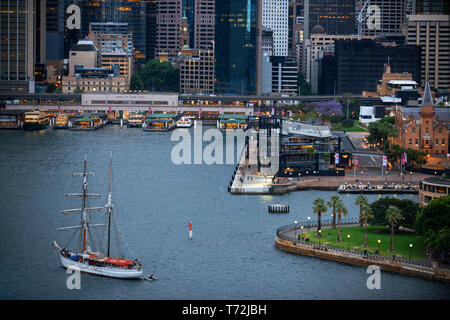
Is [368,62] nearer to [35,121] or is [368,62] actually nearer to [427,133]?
[35,121]

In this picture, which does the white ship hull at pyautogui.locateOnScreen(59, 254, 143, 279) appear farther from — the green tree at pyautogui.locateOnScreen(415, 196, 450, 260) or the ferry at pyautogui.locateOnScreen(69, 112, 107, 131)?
the ferry at pyautogui.locateOnScreen(69, 112, 107, 131)

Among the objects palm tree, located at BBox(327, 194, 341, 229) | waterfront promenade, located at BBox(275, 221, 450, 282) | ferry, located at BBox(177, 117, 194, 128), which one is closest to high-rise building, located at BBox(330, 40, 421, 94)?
ferry, located at BBox(177, 117, 194, 128)

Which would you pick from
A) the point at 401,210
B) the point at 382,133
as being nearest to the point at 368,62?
the point at 382,133

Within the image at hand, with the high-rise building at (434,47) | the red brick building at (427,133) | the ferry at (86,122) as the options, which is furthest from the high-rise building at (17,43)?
the red brick building at (427,133)

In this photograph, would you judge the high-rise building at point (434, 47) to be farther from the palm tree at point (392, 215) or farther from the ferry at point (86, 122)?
the palm tree at point (392, 215)

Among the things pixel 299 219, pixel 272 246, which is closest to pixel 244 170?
pixel 299 219
